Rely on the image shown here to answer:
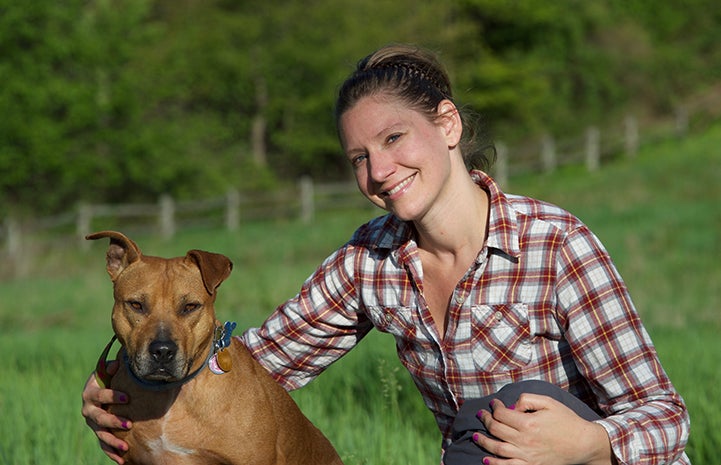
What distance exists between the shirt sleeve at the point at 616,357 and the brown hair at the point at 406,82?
2.35ft

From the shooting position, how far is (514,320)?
3.45 m

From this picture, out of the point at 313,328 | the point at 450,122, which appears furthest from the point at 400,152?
the point at 313,328

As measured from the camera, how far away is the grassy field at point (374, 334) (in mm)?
5094

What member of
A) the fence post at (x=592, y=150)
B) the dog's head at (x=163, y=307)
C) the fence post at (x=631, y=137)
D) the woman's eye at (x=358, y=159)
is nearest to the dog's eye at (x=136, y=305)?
the dog's head at (x=163, y=307)

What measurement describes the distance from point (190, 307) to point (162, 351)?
0.92 ft

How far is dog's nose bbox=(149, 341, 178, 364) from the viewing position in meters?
3.62

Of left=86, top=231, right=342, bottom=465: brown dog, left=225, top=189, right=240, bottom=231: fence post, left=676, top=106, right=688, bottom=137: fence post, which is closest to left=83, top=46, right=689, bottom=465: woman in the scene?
left=86, top=231, right=342, bottom=465: brown dog

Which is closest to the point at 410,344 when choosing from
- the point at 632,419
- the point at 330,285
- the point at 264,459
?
the point at 330,285

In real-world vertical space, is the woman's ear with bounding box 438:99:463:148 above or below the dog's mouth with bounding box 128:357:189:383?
above

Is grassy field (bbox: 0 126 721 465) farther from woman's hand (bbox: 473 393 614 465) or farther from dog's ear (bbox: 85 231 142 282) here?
woman's hand (bbox: 473 393 614 465)

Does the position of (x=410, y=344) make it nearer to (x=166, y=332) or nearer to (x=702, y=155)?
(x=166, y=332)

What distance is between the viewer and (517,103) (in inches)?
1731

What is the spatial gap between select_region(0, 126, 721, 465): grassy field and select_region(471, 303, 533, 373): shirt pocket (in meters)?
0.94

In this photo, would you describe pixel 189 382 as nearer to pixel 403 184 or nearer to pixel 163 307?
pixel 163 307
